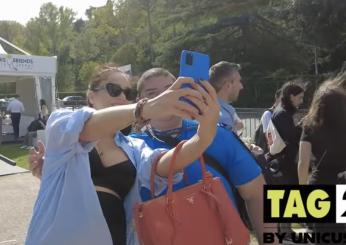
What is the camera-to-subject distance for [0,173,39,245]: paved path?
6429 millimetres

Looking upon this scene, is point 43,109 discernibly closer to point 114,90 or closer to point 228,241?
point 114,90

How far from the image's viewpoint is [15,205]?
8094mm

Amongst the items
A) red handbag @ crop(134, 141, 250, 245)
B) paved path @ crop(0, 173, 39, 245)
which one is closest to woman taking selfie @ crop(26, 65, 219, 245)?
red handbag @ crop(134, 141, 250, 245)

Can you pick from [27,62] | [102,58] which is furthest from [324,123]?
[102,58]

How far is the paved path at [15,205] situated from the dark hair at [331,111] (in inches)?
163

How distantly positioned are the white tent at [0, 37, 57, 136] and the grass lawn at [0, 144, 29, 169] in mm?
1733

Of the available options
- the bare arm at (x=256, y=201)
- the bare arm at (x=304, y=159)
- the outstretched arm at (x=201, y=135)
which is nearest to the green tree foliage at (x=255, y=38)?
the bare arm at (x=304, y=159)

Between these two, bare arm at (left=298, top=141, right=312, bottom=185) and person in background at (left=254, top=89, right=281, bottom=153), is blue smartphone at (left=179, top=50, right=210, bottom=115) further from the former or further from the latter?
person in background at (left=254, top=89, right=281, bottom=153)

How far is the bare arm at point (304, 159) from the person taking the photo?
11.8 feet

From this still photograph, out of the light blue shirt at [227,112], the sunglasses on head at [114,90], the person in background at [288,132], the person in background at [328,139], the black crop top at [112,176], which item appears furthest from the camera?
the person in background at [288,132]

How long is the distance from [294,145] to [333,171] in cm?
190

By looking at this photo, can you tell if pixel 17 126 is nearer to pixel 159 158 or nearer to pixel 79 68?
pixel 159 158

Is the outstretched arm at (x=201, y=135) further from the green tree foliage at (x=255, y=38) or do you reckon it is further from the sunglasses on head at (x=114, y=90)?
the green tree foliage at (x=255, y=38)

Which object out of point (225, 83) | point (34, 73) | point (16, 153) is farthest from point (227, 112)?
point (34, 73)
